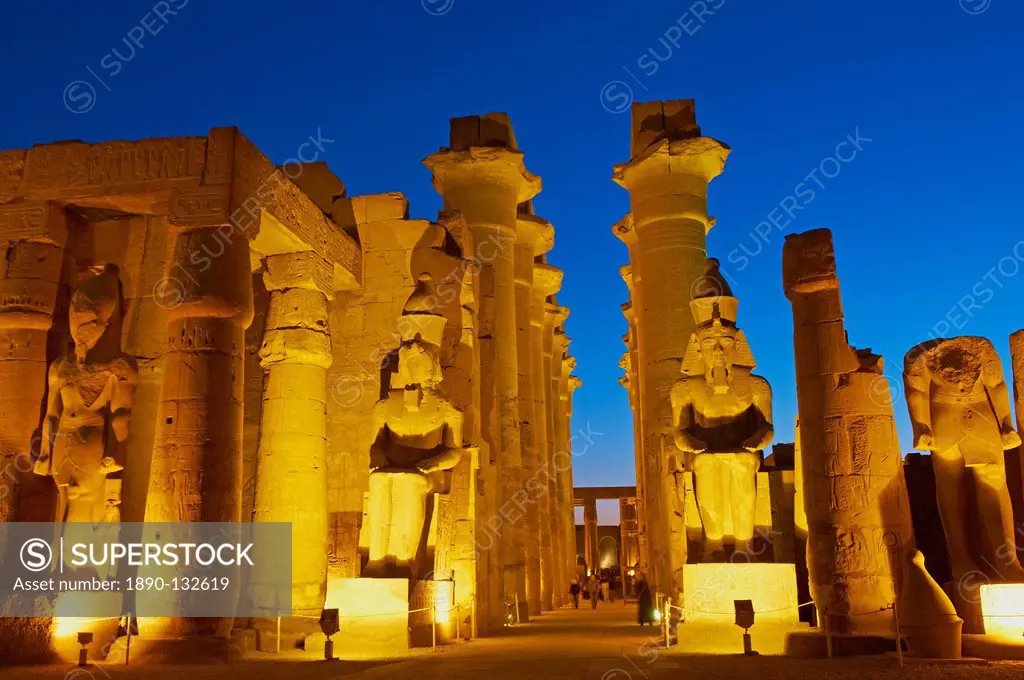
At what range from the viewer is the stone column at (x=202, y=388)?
31.9 feet

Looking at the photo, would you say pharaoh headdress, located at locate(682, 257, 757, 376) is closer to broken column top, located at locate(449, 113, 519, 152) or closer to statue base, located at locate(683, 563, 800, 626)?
statue base, located at locate(683, 563, 800, 626)

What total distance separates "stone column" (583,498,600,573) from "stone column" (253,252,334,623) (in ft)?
70.9

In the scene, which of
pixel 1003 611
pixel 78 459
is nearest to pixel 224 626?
pixel 78 459

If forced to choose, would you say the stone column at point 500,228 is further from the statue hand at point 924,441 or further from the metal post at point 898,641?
the metal post at point 898,641

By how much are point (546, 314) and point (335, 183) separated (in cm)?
1054

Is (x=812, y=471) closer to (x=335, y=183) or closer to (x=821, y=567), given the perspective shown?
(x=821, y=567)

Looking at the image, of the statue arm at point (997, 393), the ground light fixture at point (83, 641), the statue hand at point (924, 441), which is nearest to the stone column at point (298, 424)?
the ground light fixture at point (83, 641)

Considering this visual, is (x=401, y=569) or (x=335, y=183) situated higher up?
(x=335, y=183)

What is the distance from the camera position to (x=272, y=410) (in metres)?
12.5

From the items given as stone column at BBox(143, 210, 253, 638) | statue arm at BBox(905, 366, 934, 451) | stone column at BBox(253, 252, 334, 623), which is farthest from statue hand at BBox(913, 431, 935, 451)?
stone column at BBox(253, 252, 334, 623)

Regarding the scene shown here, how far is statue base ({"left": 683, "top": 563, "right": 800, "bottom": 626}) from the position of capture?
9406 mm

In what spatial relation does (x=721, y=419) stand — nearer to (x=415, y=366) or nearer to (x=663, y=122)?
(x=415, y=366)

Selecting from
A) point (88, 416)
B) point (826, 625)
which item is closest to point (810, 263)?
point (826, 625)

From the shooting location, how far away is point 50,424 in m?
10.7
